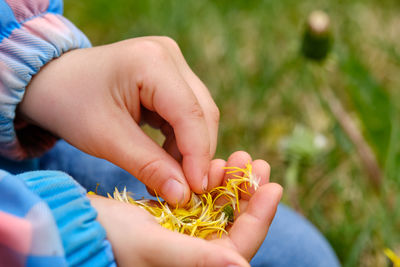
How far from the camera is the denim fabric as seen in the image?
2.22 feet

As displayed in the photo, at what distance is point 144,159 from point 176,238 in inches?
5.1

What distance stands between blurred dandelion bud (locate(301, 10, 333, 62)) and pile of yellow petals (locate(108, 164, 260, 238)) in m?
0.55

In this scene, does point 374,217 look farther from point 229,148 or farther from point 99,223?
point 99,223

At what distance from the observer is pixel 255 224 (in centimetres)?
45

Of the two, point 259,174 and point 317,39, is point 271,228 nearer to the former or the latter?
point 259,174

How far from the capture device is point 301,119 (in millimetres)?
1179

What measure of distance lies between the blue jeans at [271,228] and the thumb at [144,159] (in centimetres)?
13

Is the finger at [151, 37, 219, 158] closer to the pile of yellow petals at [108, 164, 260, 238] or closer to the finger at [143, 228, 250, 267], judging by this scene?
the pile of yellow petals at [108, 164, 260, 238]

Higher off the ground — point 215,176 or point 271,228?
point 215,176

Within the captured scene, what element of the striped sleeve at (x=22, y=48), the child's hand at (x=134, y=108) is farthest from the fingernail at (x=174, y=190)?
the striped sleeve at (x=22, y=48)

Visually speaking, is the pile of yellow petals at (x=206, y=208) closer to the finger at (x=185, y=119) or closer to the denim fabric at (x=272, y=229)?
the finger at (x=185, y=119)

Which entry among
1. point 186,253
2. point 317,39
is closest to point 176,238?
point 186,253

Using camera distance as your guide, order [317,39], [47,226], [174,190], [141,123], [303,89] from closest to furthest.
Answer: [47,226], [174,190], [141,123], [317,39], [303,89]

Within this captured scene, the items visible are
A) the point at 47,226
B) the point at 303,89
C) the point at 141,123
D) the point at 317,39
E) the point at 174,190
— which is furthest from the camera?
the point at 303,89
